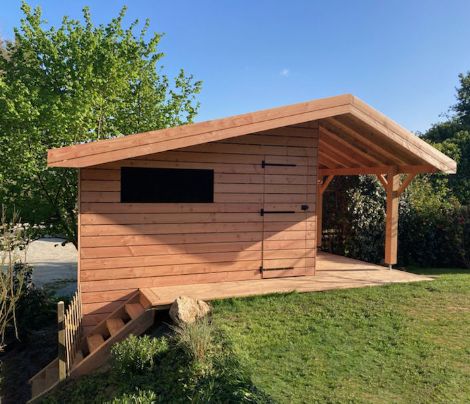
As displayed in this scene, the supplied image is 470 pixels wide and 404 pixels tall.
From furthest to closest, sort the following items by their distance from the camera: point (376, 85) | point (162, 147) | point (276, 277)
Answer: point (376, 85)
point (276, 277)
point (162, 147)

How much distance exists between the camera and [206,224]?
22.1ft

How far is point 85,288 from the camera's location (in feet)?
19.7

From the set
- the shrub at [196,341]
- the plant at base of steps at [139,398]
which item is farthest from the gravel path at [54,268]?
the plant at base of steps at [139,398]

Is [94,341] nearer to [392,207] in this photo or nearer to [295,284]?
[295,284]

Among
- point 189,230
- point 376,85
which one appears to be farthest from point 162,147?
point 376,85

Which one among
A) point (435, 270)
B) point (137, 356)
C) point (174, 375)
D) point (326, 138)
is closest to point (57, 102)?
point (137, 356)

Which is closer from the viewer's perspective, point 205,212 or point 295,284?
point 205,212

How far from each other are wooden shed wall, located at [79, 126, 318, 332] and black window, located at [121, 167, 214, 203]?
0.10m

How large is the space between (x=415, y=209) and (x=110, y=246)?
8.88 meters

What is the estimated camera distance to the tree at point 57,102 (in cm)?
739

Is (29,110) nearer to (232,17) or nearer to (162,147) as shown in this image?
(162,147)

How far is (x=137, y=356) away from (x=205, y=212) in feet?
9.26

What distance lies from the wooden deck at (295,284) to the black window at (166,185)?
1487mm

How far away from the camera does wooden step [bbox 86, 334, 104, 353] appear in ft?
18.3
